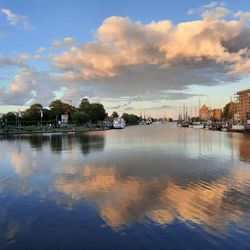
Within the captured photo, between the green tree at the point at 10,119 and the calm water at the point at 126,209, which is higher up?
the green tree at the point at 10,119

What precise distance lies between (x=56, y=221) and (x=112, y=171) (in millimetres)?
15707

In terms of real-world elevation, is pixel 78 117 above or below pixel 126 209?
above

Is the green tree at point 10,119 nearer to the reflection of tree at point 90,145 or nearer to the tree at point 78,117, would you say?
the tree at point 78,117

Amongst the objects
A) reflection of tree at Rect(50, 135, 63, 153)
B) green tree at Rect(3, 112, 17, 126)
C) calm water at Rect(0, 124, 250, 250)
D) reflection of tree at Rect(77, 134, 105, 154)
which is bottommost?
calm water at Rect(0, 124, 250, 250)

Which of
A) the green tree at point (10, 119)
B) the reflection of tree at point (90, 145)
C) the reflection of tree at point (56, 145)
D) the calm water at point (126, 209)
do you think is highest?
the green tree at point (10, 119)

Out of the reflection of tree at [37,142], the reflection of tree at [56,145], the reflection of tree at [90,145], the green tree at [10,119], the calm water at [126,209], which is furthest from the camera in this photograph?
Answer: the green tree at [10,119]

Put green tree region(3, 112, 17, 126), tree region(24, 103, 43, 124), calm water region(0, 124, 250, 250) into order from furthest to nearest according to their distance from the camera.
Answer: tree region(24, 103, 43, 124), green tree region(3, 112, 17, 126), calm water region(0, 124, 250, 250)

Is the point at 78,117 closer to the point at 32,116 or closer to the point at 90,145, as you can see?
the point at 32,116

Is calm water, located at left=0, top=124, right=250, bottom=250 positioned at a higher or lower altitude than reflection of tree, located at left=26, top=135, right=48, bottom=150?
lower

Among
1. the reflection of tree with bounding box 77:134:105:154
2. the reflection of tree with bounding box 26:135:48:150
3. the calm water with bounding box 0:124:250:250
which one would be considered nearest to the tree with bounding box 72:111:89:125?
the reflection of tree with bounding box 26:135:48:150

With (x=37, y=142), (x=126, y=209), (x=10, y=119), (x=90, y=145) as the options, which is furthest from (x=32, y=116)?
(x=126, y=209)

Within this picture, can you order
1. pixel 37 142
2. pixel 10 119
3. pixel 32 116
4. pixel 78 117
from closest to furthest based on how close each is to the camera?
pixel 37 142 < pixel 10 119 < pixel 32 116 < pixel 78 117

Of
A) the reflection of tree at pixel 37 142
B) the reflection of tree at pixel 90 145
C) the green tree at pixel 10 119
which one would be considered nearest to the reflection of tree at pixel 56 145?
the reflection of tree at pixel 37 142

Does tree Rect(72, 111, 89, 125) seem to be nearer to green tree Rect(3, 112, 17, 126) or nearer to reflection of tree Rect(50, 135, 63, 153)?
green tree Rect(3, 112, 17, 126)
